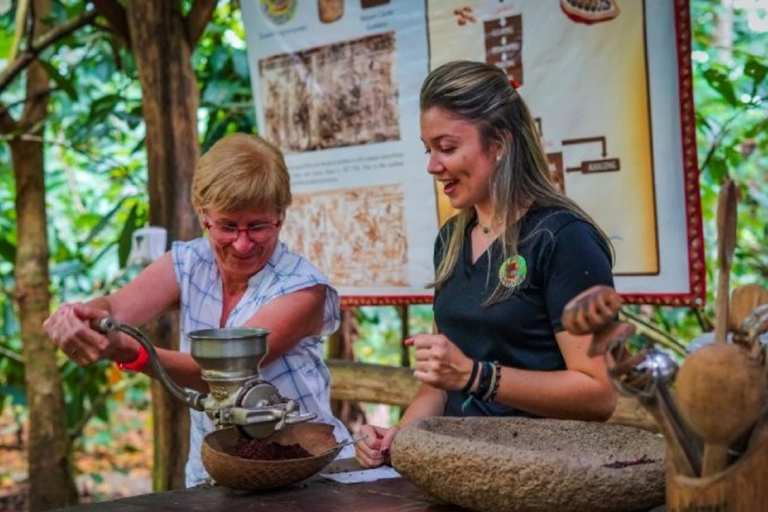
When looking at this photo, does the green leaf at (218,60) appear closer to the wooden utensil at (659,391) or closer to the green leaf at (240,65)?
the green leaf at (240,65)

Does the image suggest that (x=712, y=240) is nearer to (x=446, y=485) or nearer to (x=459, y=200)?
(x=459, y=200)

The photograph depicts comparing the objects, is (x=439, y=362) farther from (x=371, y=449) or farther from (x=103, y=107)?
(x=103, y=107)

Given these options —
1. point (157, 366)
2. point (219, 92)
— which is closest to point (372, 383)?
point (219, 92)

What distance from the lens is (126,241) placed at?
4.13m

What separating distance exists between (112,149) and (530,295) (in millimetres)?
5149

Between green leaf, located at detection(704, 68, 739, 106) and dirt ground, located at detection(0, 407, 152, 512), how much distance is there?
360 cm

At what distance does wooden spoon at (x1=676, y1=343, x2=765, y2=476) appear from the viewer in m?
1.20

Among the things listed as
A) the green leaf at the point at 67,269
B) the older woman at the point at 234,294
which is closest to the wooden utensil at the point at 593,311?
the older woman at the point at 234,294

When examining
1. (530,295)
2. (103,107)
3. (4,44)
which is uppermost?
(4,44)

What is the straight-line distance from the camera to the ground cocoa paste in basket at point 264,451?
1.88 metres

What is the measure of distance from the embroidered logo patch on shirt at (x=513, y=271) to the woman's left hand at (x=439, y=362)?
31 cm

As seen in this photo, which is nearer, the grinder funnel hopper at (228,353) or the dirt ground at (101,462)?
the grinder funnel hopper at (228,353)

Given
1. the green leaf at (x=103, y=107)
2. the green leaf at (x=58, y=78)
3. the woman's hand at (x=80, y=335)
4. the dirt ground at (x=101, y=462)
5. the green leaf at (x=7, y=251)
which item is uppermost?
the green leaf at (x=58, y=78)

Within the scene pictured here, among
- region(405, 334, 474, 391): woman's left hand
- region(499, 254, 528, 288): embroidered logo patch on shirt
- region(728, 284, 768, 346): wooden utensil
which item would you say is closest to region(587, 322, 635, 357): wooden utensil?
region(728, 284, 768, 346): wooden utensil
